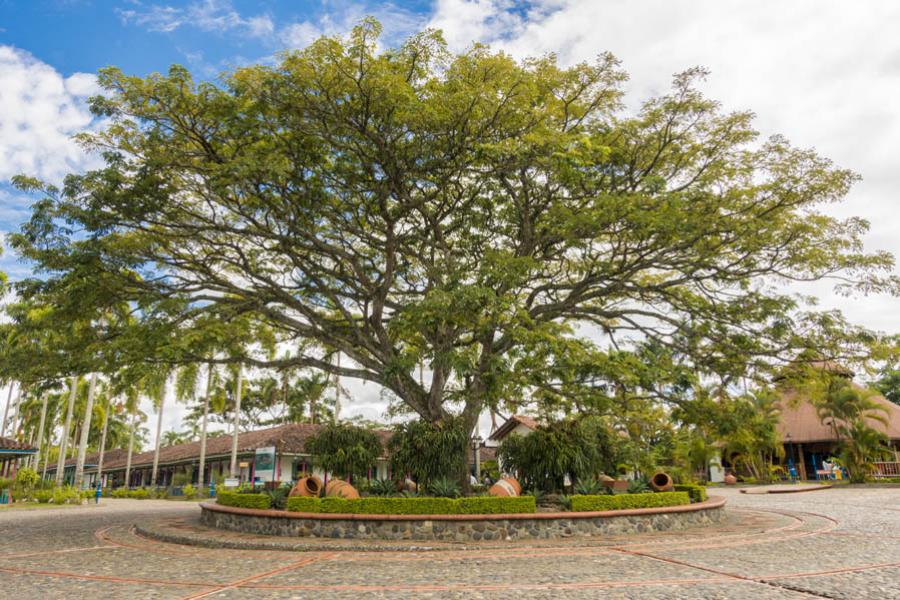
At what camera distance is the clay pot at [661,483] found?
14.6 m

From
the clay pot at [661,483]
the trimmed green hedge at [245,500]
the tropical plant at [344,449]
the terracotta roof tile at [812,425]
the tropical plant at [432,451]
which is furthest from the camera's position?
the terracotta roof tile at [812,425]

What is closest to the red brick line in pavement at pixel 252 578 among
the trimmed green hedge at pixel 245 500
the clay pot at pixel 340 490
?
the clay pot at pixel 340 490

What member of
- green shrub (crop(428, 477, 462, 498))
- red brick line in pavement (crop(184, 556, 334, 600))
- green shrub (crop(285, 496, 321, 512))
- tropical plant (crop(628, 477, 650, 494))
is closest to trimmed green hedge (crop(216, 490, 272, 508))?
green shrub (crop(285, 496, 321, 512))

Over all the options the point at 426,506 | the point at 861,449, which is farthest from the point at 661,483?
the point at 861,449

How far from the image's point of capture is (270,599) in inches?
239

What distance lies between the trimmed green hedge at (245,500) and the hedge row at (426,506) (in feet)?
5.89

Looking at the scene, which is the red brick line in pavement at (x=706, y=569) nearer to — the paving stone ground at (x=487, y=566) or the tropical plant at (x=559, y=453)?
the paving stone ground at (x=487, y=566)

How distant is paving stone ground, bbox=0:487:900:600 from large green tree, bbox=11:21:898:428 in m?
3.46

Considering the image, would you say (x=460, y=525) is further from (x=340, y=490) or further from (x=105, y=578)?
(x=105, y=578)

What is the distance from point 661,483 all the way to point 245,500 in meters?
10.1

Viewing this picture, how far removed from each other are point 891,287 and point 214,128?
14.5 m

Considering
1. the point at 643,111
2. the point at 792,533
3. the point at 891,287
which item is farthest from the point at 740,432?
the point at 643,111

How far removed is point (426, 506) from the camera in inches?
455

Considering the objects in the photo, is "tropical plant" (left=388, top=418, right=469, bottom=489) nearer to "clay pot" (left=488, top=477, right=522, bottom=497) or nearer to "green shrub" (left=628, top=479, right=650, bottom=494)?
"clay pot" (left=488, top=477, right=522, bottom=497)
